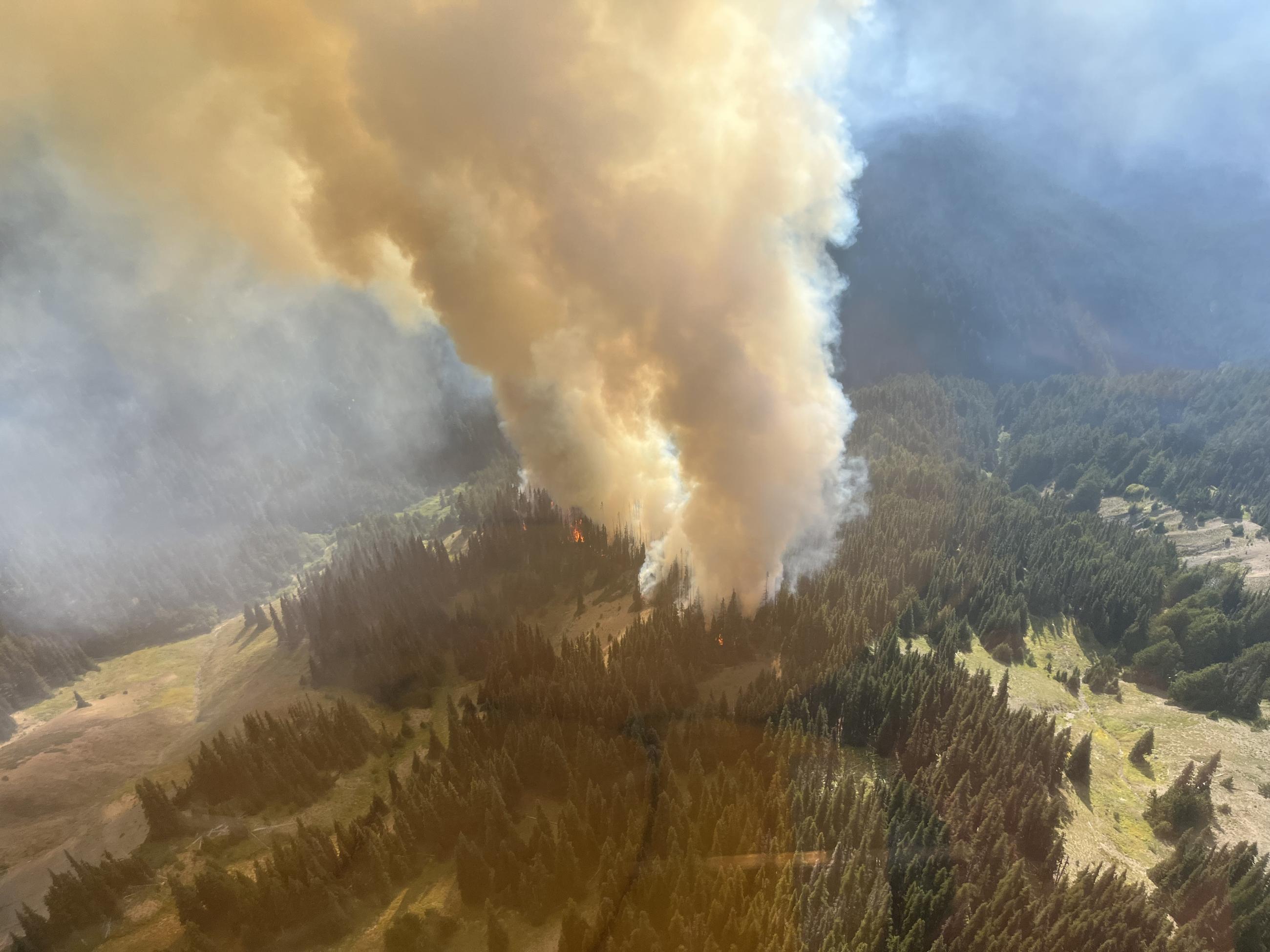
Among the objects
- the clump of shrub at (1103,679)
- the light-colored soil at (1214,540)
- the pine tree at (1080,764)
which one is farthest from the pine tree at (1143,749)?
the light-colored soil at (1214,540)

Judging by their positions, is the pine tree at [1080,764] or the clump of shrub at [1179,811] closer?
the clump of shrub at [1179,811]

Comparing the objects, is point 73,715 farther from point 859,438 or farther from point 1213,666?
point 859,438

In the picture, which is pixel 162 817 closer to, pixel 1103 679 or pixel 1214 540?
pixel 1103 679

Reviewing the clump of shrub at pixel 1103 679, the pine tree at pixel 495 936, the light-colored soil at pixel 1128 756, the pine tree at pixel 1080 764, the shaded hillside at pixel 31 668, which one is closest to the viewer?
the pine tree at pixel 495 936

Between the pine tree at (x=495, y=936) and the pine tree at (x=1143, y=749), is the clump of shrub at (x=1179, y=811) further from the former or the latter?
the pine tree at (x=495, y=936)

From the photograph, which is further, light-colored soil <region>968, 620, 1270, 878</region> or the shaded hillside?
the shaded hillside

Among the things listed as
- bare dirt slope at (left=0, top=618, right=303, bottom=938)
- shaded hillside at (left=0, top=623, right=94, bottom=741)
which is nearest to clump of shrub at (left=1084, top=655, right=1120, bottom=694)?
bare dirt slope at (left=0, top=618, right=303, bottom=938)

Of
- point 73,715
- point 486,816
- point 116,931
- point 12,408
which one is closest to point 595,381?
point 486,816

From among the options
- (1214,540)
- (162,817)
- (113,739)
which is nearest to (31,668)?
(113,739)

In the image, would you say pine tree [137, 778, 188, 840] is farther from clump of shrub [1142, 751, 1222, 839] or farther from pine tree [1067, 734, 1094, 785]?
clump of shrub [1142, 751, 1222, 839]
